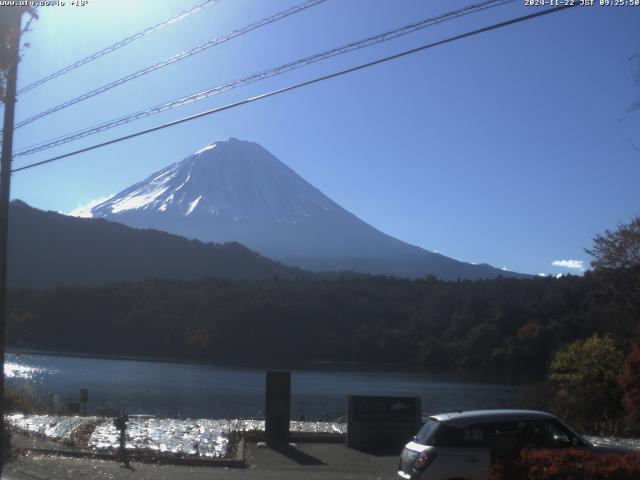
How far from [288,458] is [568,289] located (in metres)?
39.3

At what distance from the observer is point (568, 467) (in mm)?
7574

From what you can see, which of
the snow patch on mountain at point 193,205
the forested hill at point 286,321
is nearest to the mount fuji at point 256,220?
the snow patch on mountain at point 193,205

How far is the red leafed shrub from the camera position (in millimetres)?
7348

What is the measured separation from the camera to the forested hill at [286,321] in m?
62.0

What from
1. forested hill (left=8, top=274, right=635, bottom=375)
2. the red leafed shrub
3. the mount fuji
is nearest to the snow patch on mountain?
the mount fuji

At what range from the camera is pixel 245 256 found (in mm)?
109250

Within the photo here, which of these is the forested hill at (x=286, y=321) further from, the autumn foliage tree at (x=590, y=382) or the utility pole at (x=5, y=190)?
the utility pole at (x=5, y=190)

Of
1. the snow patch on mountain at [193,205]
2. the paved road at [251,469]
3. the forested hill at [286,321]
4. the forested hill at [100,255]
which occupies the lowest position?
the paved road at [251,469]

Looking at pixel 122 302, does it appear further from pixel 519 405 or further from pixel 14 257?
pixel 519 405

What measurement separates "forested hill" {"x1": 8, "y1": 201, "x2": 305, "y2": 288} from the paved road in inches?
2876

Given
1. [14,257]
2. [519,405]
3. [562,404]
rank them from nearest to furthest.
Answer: [562,404] → [519,405] → [14,257]

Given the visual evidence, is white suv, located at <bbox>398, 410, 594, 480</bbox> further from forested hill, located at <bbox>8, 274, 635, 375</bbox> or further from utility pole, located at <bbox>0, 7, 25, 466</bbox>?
forested hill, located at <bbox>8, 274, 635, 375</bbox>

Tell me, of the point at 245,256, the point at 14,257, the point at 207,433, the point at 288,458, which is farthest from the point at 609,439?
the point at 245,256

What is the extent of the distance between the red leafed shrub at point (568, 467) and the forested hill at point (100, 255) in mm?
81984
